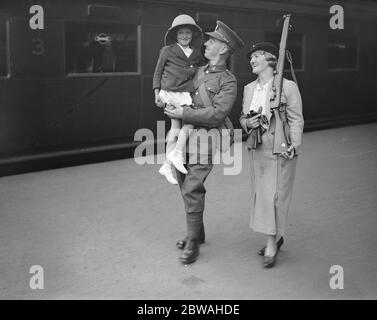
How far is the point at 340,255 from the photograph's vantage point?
16.8 ft

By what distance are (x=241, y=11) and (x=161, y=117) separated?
3.00 m

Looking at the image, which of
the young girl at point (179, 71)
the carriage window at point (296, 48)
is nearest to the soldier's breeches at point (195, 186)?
the young girl at point (179, 71)

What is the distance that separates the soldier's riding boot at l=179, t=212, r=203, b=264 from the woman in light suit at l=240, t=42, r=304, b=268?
521mm

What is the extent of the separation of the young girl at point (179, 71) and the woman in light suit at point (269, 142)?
1.77ft

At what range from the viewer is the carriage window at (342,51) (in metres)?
14.1

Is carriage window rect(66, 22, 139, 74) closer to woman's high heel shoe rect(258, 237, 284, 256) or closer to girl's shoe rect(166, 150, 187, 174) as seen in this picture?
girl's shoe rect(166, 150, 187, 174)

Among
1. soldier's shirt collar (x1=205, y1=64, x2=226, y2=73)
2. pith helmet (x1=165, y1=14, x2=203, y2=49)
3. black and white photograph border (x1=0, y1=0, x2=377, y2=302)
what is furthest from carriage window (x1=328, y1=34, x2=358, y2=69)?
soldier's shirt collar (x1=205, y1=64, x2=226, y2=73)

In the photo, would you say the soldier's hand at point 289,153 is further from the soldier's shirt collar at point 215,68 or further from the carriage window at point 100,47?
the carriage window at point 100,47

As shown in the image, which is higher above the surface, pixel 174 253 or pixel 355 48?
pixel 355 48

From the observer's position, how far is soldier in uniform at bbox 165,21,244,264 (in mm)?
4758

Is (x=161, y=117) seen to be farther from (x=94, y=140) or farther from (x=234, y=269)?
(x=234, y=269)

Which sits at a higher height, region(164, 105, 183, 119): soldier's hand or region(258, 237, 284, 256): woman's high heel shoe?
region(164, 105, 183, 119): soldier's hand

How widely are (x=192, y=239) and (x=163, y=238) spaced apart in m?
0.70
